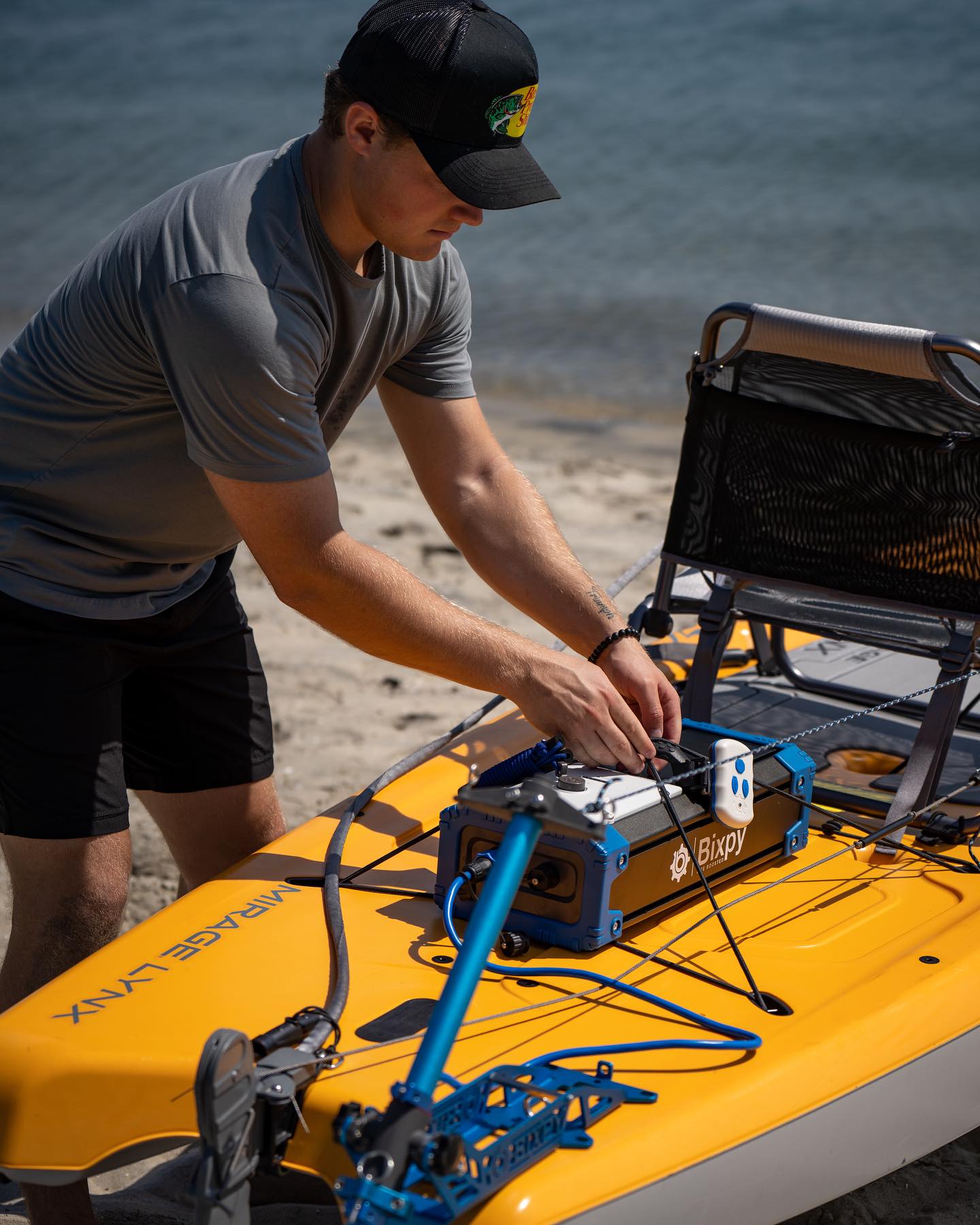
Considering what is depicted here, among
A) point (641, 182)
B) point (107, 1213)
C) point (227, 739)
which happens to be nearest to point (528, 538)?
point (227, 739)

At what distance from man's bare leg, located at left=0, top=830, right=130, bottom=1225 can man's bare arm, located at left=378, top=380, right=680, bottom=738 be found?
900mm

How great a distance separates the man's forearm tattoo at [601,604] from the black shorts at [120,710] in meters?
0.71

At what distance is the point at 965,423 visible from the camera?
280cm

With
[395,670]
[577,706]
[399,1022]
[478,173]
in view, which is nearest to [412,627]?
[577,706]

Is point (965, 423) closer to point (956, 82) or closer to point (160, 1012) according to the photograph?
point (160, 1012)

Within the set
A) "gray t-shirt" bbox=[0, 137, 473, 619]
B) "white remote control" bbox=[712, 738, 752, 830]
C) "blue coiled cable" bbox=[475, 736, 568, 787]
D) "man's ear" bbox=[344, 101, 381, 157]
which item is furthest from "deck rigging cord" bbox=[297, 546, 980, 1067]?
"man's ear" bbox=[344, 101, 381, 157]

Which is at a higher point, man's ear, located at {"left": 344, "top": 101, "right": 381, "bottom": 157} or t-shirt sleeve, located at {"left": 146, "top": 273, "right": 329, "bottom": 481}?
man's ear, located at {"left": 344, "top": 101, "right": 381, "bottom": 157}

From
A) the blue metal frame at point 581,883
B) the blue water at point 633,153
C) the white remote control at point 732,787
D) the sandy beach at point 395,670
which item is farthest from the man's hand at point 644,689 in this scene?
the blue water at point 633,153

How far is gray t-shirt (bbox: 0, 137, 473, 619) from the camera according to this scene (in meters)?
2.06

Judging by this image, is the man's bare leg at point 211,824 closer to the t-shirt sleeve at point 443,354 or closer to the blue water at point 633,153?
the t-shirt sleeve at point 443,354

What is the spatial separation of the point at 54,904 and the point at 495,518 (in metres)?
1.10

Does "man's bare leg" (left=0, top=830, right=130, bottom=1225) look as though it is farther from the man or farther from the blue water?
the blue water

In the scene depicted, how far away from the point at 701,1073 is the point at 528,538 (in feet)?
3.74

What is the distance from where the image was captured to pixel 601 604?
2.62 meters
